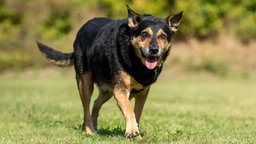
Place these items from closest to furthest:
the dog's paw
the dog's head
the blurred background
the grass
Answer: the dog's paw, the dog's head, the grass, the blurred background

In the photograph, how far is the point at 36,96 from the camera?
21.4 meters

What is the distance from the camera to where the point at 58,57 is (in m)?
12.1

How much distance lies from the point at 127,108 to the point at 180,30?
24.0m

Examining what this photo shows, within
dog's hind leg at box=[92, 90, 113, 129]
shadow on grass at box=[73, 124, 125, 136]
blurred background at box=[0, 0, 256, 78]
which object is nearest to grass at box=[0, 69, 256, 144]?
shadow on grass at box=[73, 124, 125, 136]

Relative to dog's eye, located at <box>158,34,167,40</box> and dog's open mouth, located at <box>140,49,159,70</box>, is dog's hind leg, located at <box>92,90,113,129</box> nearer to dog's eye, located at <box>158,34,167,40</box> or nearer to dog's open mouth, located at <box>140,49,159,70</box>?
dog's open mouth, located at <box>140,49,159,70</box>

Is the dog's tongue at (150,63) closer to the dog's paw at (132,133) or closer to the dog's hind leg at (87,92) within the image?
the dog's paw at (132,133)

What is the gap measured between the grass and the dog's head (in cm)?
117

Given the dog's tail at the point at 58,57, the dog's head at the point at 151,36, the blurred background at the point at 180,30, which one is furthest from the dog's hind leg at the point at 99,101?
the blurred background at the point at 180,30

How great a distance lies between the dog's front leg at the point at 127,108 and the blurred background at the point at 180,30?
21.9 metres

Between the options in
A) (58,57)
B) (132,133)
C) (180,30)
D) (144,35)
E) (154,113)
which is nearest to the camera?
(132,133)

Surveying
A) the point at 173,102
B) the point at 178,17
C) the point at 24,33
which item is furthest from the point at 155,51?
the point at 24,33

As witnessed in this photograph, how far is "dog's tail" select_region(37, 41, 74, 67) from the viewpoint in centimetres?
1206

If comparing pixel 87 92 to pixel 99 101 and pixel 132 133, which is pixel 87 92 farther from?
pixel 132 133

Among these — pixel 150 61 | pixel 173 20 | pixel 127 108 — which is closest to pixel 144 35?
pixel 150 61
